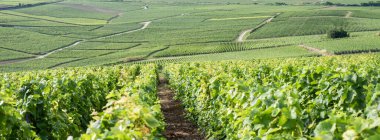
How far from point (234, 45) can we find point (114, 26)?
34.0 meters

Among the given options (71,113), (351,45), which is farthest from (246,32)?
(71,113)

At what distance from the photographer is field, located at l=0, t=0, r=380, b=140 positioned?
5551 mm

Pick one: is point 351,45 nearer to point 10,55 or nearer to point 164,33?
point 164,33

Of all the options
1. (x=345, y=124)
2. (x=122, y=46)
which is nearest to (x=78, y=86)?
(x=345, y=124)

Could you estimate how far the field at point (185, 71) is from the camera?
555 centimetres

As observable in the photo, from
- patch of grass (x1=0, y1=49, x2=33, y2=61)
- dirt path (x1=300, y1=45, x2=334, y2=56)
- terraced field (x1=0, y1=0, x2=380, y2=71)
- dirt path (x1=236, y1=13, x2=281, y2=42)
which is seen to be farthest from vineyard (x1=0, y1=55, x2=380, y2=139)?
dirt path (x1=236, y1=13, x2=281, y2=42)

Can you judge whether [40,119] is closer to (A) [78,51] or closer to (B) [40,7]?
(A) [78,51]

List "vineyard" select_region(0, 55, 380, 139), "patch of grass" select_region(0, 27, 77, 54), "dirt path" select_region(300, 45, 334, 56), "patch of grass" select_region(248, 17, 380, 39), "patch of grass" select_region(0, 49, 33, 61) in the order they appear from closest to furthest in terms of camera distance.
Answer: "vineyard" select_region(0, 55, 380, 139), "dirt path" select_region(300, 45, 334, 56), "patch of grass" select_region(0, 49, 33, 61), "patch of grass" select_region(0, 27, 77, 54), "patch of grass" select_region(248, 17, 380, 39)

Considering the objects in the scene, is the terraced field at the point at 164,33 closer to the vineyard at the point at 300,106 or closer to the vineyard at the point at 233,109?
the vineyard at the point at 300,106

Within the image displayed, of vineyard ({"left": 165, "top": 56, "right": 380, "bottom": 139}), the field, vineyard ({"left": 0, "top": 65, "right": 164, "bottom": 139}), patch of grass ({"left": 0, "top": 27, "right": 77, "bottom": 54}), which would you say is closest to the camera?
vineyard ({"left": 165, "top": 56, "right": 380, "bottom": 139})

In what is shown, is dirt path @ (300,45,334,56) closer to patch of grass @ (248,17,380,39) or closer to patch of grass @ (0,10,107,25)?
patch of grass @ (248,17,380,39)

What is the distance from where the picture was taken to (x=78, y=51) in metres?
70.0

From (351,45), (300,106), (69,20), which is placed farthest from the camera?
(69,20)

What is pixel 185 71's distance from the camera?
62.4 feet
